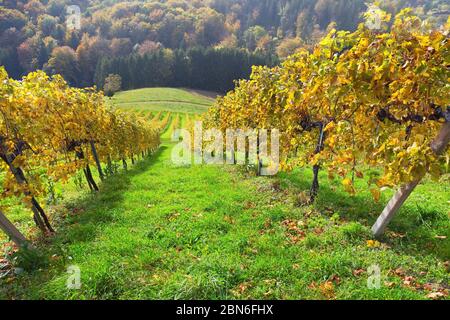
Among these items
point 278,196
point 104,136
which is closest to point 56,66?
point 104,136

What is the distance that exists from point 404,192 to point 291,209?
324 centimetres

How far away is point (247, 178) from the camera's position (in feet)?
41.9

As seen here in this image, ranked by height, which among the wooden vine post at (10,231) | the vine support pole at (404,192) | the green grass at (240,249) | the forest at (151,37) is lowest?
the green grass at (240,249)

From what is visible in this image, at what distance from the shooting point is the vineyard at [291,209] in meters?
4.39

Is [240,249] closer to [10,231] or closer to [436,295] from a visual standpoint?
[436,295]

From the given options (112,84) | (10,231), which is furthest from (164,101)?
(10,231)

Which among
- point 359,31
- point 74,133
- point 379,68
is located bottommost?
point 74,133

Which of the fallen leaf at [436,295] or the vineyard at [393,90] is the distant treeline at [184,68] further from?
the fallen leaf at [436,295]

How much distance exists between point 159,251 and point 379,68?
5.12 m

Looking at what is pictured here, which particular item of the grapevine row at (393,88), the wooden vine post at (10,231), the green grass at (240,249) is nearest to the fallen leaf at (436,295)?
the green grass at (240,249)

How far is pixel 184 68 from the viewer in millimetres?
99250

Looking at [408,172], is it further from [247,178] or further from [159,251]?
[247,178]

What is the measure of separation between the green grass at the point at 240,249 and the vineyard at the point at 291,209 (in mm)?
→ 32

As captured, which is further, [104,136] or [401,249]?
[104,136]
